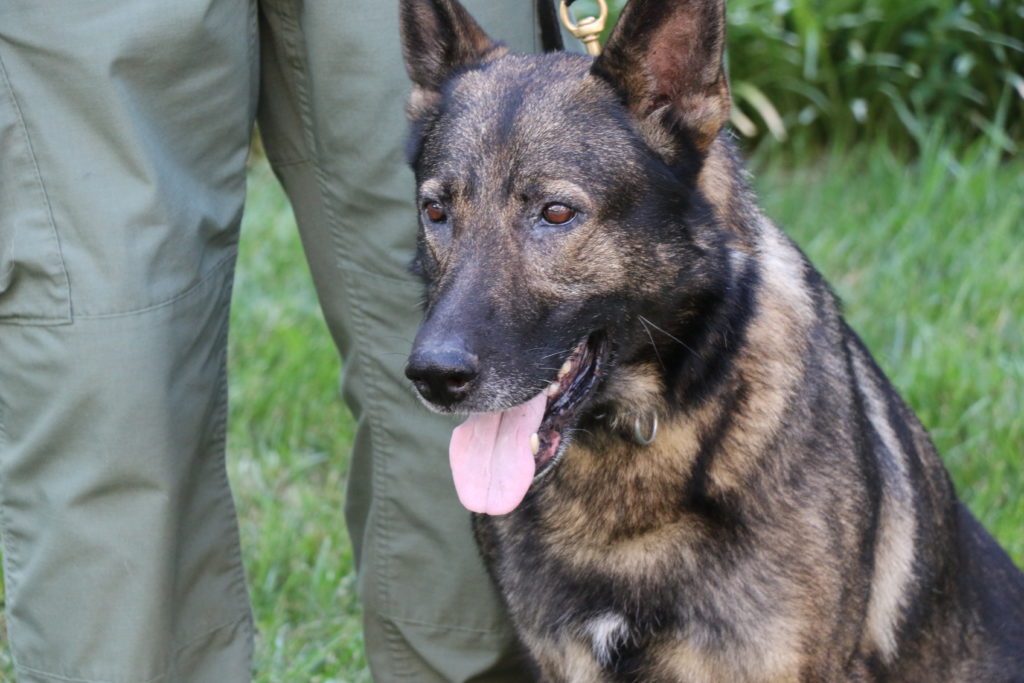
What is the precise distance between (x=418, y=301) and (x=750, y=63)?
3515mm

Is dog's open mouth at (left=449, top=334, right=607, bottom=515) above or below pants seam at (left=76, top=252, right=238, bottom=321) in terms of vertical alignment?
below

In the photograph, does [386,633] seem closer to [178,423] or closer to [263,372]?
[178,423]

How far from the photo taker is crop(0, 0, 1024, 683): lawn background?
11.8 ft

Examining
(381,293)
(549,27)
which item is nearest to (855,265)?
(549,27)

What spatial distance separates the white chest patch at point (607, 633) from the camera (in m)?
2.36

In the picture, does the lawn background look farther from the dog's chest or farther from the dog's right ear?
the dog's right ear

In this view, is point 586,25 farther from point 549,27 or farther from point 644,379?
point 644,379

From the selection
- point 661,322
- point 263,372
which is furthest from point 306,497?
point 661,322

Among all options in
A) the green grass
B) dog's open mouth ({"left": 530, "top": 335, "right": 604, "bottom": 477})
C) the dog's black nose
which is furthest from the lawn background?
the dog's black nose

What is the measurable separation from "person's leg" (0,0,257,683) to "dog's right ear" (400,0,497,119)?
0.32m

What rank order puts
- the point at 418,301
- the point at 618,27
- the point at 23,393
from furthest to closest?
the point at 418,301, the point at 23,393, the point at 618,27

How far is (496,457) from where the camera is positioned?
2.25 m

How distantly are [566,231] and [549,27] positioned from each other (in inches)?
26.1

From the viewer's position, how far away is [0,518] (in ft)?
8.19
